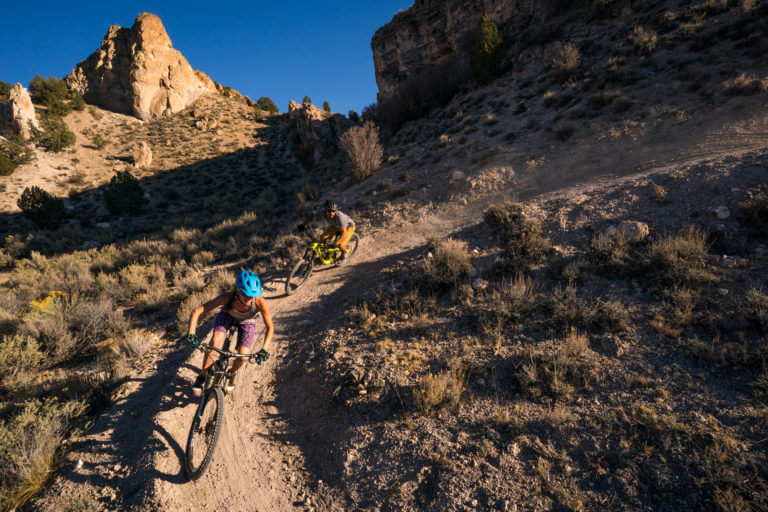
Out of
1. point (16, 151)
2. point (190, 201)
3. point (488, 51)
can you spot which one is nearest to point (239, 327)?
point (488, 51)

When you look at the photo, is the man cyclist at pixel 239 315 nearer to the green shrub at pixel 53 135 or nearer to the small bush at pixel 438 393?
the small bush at pixel 438 393

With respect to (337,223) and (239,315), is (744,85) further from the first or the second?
(239,315)

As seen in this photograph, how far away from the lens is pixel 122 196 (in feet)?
79.7

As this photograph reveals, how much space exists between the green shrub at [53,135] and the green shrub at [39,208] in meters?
16.0

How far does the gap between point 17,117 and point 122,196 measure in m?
20.8

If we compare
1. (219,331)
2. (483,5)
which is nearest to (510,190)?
(219,331)

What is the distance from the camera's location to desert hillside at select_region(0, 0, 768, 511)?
10.4 ft

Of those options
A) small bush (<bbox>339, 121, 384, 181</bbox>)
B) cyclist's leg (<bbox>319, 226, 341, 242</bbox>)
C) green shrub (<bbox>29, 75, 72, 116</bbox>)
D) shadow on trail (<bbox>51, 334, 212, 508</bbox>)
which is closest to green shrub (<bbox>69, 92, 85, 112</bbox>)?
green shrub (<bbox>29, 75, 72, 116</bbox>)

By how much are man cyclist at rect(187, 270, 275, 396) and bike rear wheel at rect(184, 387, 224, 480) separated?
0.66 feet

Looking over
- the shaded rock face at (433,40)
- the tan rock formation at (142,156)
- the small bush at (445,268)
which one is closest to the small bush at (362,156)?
the small bush at (445,268)

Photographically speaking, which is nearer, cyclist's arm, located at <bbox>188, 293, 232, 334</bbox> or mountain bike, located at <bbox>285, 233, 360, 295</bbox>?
cyclist's arm, located at <bbox>188, 293, 232, 334</bbox>

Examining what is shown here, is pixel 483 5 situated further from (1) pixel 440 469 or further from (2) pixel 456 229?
(1) pixel 440 469

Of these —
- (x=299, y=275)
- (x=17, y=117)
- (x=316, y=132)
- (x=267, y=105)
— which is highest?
(x=267, y=105)

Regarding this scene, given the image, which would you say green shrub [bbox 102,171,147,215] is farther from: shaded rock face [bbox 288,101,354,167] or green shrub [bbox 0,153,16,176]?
shaded rock face [bbox 288,101,354,167]
